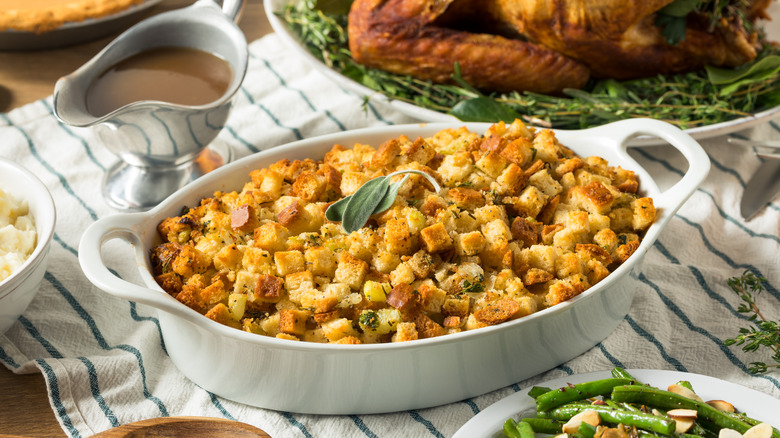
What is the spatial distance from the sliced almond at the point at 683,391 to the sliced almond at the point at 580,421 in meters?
0.22

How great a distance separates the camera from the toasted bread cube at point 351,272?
176 centimetres

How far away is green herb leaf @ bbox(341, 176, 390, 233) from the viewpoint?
6.12 feet

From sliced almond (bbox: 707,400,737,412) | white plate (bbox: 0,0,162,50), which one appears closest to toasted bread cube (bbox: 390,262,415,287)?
sliced almond (bbox: 707,400,737,412)

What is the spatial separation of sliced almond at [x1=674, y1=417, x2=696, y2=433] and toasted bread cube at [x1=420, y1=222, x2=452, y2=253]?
2.06 ft

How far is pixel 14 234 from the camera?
2020 mm

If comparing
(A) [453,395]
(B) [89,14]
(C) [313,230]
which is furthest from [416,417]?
(B) [89,14]

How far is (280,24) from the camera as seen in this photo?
10.2 ft

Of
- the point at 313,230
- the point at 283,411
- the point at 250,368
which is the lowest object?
the point at 283,411

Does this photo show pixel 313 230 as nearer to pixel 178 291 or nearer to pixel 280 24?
pixel 178 291

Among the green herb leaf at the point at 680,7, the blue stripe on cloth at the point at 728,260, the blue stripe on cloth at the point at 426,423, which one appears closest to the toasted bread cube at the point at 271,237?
the blue stripe on cloth at the point at 426,423

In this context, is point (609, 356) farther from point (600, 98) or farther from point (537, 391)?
point (600, 98)

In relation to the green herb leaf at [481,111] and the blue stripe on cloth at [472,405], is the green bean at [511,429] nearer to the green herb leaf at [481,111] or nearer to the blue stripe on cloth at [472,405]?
the blue stripe on cloth at [472,405]

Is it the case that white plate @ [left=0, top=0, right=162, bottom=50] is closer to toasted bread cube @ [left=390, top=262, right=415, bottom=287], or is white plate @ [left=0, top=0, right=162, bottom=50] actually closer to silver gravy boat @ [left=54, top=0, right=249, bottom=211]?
silver gravy boat @ [left=54, top=0, right=249, bottom=211]

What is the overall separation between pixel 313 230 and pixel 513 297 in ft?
1.78
